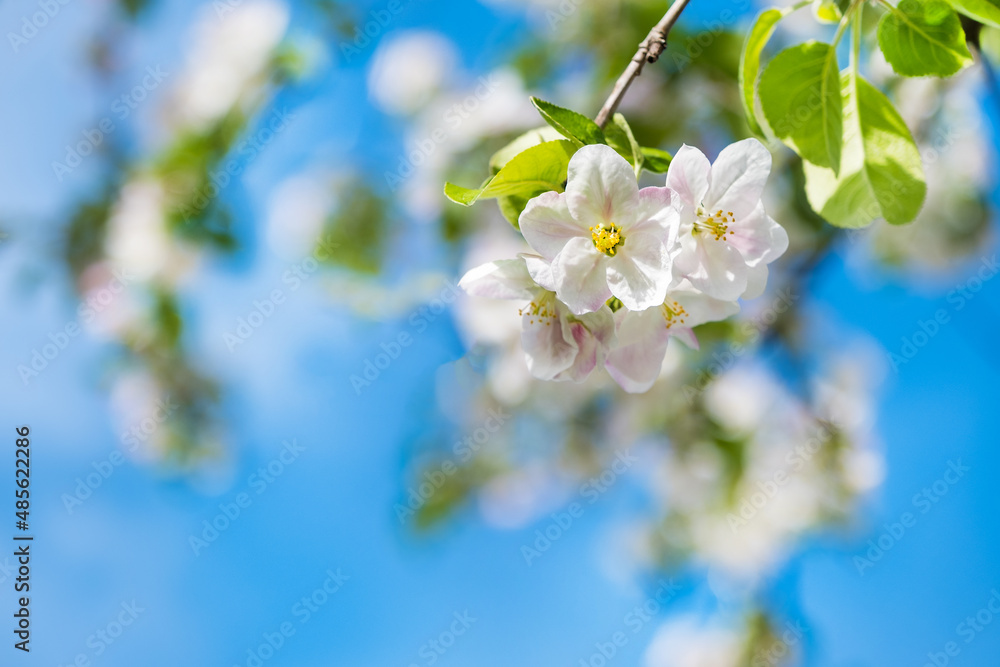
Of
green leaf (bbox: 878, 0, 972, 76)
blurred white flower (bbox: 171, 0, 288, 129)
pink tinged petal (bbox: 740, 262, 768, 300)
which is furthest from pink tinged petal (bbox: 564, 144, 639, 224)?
blurred white flower (bbox: 171, 0, 288, 129)

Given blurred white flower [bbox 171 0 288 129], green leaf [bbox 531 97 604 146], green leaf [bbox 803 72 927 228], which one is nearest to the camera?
green leaf [bbox 531 97 604 146]

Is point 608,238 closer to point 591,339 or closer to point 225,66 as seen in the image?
point 591,339

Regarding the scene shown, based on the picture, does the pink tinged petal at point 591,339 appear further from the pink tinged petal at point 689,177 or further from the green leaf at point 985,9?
the green leaf at point 985,9

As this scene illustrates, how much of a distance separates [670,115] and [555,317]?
81 cm

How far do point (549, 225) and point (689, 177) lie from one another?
104 millimetres

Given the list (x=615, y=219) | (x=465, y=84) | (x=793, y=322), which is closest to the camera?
(x=615, y=219)

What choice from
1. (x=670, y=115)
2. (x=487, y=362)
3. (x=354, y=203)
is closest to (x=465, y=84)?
(x=354, y=203)

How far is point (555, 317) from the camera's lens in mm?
514

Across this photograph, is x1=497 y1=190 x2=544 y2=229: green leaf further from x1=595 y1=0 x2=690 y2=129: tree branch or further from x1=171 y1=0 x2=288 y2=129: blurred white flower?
x1=171 y1=0 x2=288 y2=129: blurred white flower

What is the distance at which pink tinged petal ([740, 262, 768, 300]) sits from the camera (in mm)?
499

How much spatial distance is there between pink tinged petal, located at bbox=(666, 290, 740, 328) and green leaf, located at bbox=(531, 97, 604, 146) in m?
0.14

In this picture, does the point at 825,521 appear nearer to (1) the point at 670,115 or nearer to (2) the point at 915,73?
(1) the point at 670,115

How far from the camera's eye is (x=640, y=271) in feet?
1.53

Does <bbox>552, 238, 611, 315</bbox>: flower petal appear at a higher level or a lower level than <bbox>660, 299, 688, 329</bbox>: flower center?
lower
